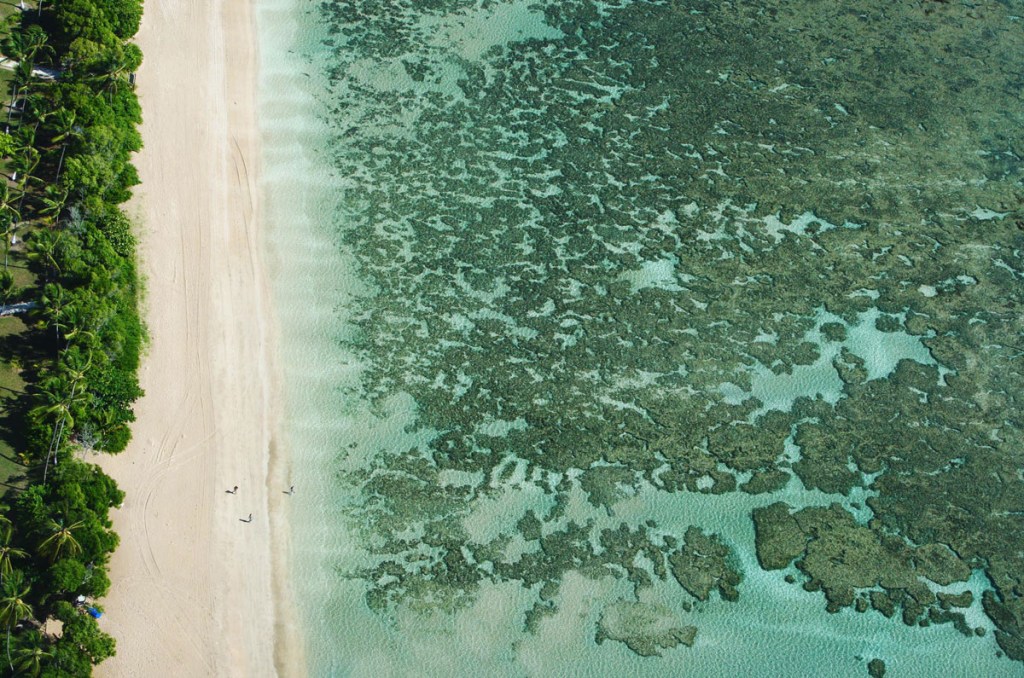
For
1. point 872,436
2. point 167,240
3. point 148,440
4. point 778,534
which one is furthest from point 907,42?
point 148,440

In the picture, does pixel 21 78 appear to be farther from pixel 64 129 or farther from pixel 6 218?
pixel 6 218

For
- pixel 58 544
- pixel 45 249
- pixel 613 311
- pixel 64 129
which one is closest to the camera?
pixel 58 544

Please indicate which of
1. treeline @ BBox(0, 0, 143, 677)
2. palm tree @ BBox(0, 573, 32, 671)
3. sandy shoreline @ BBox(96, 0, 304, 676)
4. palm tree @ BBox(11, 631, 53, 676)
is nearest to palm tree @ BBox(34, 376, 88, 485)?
treeline @ BBox(0, 0, 143, 677)

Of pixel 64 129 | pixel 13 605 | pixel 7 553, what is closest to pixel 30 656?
pixel 13 605

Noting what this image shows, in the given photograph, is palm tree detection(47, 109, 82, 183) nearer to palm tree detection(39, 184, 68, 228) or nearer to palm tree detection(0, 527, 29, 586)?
palm tree detection(39, 184, 68, 228)

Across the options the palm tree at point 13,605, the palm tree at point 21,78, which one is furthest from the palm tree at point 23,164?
the palm tree at point 13,605

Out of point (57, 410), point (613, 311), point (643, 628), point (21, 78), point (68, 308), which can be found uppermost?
point (21, 78)

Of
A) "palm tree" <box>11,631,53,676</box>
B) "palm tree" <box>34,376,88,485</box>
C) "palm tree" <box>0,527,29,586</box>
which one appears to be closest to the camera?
"palm tree" <box>11,631,53,676</box>
